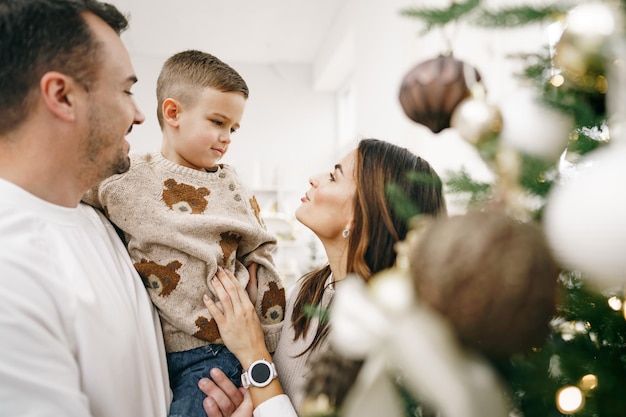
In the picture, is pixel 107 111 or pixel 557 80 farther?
pixel 107 111

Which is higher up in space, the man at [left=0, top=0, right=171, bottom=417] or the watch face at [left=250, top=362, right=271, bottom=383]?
the man at [left=0, top=0, right=171, bottom=417]

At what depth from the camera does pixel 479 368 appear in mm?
314

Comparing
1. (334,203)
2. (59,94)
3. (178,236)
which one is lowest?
(178,236)

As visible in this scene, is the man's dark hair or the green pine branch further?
the man's dark hair

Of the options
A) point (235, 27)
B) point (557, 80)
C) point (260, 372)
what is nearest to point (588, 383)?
point (557, 80)

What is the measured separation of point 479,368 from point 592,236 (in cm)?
12

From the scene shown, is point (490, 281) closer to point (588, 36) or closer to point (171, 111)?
point (588, 36)

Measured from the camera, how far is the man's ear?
0.97 meters

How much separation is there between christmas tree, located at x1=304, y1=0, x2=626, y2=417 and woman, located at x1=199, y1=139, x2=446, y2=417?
23.6 inches

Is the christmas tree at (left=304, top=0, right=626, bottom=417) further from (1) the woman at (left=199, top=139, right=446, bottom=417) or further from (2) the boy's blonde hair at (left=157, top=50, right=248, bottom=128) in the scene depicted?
(2) the boy's blonde hair at (left=157, top=50, right=248, bottom=128)

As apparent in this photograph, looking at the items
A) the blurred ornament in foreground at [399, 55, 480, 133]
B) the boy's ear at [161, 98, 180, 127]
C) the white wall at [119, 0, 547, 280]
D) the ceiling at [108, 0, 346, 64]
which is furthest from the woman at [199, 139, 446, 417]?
the ceiling at [108, 0, 346, 64]

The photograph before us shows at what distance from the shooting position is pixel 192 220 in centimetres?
126

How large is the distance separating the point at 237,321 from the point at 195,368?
0.57 ft

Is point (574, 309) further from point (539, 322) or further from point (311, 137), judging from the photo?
point (311, 137)
